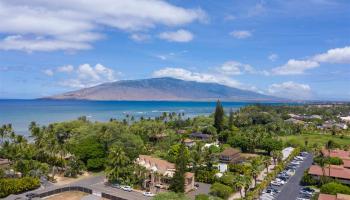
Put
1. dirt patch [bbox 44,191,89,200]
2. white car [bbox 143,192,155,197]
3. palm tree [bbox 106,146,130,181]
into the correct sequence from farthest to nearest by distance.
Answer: palm tree [bbox 106,146,130,181] → white car [bbox 143,192,155,197] → dirt patch [bbox 44,191,89,200]

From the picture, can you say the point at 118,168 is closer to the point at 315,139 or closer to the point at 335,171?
the point at 335,171

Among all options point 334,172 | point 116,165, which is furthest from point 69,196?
point 334,172

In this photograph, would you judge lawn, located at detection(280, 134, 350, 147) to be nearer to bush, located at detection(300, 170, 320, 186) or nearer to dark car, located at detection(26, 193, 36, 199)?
bush, located at detection(300, 170, 320, 186)

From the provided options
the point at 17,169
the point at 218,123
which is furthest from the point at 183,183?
the point at 218,123

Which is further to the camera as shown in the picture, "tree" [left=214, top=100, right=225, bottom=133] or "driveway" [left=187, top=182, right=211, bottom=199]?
"tree" [left=214, top=100, right=225, bottom=133]

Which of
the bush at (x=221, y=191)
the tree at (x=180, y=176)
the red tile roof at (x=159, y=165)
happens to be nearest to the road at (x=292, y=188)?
the bush at (x=221, y=191)

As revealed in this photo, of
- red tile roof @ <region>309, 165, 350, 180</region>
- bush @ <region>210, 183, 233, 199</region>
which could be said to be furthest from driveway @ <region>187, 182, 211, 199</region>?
red tile roof @ <region>309, 165, 350, 180</region>

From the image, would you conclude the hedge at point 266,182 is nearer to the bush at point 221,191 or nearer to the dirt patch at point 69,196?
the bush at point 221,191
